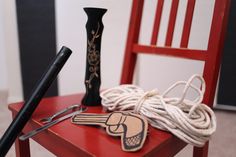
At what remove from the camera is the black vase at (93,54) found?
47 cm

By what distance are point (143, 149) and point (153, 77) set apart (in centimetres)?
111

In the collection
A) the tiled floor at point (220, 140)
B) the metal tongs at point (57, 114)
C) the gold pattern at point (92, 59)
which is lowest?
the tiled floor at point (220, 140)

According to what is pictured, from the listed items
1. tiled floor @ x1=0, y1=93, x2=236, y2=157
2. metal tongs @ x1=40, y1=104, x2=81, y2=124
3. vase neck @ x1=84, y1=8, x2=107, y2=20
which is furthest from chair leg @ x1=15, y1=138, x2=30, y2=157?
tiled floor @ x1=0, y1=93, x2=236, y2=157

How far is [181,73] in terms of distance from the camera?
1344mm

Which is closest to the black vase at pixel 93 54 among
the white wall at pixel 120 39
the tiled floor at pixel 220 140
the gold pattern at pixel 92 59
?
the gold pattern at pixel 92 59

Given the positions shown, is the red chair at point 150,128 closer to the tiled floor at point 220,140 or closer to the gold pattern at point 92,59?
the gold pattern at point 92,59

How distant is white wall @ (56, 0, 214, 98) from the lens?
1.27m

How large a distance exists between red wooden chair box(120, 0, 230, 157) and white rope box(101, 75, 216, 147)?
5 cm

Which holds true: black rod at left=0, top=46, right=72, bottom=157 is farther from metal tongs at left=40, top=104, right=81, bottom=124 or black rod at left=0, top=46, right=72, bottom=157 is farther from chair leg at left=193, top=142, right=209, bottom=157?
chair leg at left=193, top=142, right=209, bottom=157

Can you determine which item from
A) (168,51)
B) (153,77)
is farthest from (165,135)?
(153,77)

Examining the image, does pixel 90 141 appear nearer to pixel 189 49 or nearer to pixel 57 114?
pixel 57 114

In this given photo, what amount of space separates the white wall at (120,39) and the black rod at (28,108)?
91 centimetres

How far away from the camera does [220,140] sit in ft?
3.70

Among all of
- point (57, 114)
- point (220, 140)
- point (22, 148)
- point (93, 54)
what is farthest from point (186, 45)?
point (220, 140)
